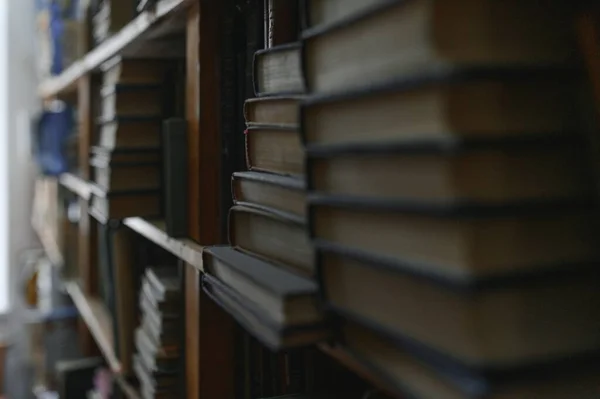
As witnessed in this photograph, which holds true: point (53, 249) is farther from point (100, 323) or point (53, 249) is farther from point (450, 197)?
point (450, 197)

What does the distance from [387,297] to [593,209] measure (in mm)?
151

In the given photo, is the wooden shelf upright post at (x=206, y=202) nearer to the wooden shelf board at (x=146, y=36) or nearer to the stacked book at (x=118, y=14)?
the wooden shelf board at (x=146, y=36)

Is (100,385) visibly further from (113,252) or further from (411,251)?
(411,251)

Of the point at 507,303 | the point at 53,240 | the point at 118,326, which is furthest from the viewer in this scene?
the point at 53,240

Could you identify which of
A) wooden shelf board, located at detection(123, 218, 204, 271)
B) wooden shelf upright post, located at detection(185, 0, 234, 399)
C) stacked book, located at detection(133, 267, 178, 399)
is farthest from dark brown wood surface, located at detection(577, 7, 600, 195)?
stacked book, located at detection(133, 267, 178, 399)

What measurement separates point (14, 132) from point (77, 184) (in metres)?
1.58

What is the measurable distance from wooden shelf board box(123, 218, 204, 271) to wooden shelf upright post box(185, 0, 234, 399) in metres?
0.02

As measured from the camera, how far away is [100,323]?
5.87ft

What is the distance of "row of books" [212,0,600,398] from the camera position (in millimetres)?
405

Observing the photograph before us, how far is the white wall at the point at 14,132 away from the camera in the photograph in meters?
3.40

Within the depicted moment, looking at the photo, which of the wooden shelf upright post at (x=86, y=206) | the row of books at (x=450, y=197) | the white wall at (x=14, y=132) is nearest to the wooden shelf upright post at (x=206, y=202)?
the row of books at (x=450, y=197)

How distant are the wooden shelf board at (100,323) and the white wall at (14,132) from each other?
135 centimetres

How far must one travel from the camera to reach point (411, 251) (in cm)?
→ 44

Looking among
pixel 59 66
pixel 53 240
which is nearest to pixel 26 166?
pixel 53 240
